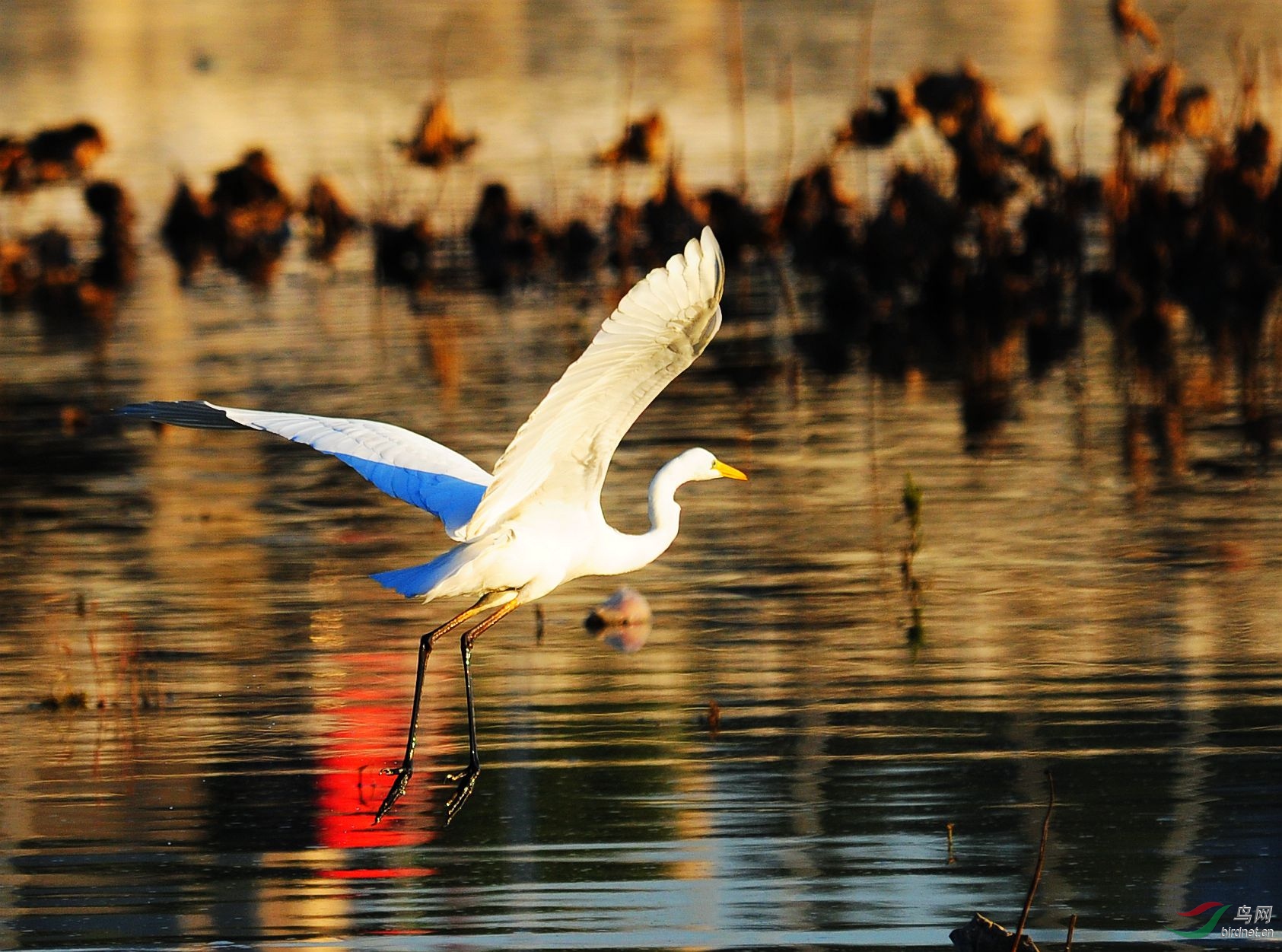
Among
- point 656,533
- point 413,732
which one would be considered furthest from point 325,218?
point 413,732

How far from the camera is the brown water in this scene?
7.52 meters

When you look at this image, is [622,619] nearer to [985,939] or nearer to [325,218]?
[985,939]

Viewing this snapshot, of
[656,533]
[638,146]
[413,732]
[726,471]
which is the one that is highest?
[638,146]

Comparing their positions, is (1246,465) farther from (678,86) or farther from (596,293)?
(678,86)

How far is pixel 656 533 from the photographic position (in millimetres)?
9391

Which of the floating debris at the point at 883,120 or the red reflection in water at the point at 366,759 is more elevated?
the floating debris at the point at 883,120

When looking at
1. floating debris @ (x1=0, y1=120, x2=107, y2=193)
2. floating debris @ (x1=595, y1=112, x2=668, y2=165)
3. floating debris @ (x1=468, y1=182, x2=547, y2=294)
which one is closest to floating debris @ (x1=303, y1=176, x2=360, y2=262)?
floating debris @ (x1=468, y1=182, x2=547, y2=294)

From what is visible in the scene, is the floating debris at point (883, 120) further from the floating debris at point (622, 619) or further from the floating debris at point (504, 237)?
the floating debris at point (622, 619)

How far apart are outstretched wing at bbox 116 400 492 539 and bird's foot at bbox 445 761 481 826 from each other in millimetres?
862

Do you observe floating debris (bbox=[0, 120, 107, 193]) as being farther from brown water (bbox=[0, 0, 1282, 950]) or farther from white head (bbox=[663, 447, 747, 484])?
white head (bbox=[663, 447, 747, 484])

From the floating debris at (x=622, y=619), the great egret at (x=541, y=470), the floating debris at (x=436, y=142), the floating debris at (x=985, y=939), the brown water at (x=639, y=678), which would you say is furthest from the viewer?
the floating debris at (x=436, y=142)

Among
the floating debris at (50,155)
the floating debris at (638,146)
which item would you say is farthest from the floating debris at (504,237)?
the floating debris at (50,155)

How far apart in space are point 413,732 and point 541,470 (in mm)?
1106

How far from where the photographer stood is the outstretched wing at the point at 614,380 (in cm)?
722
